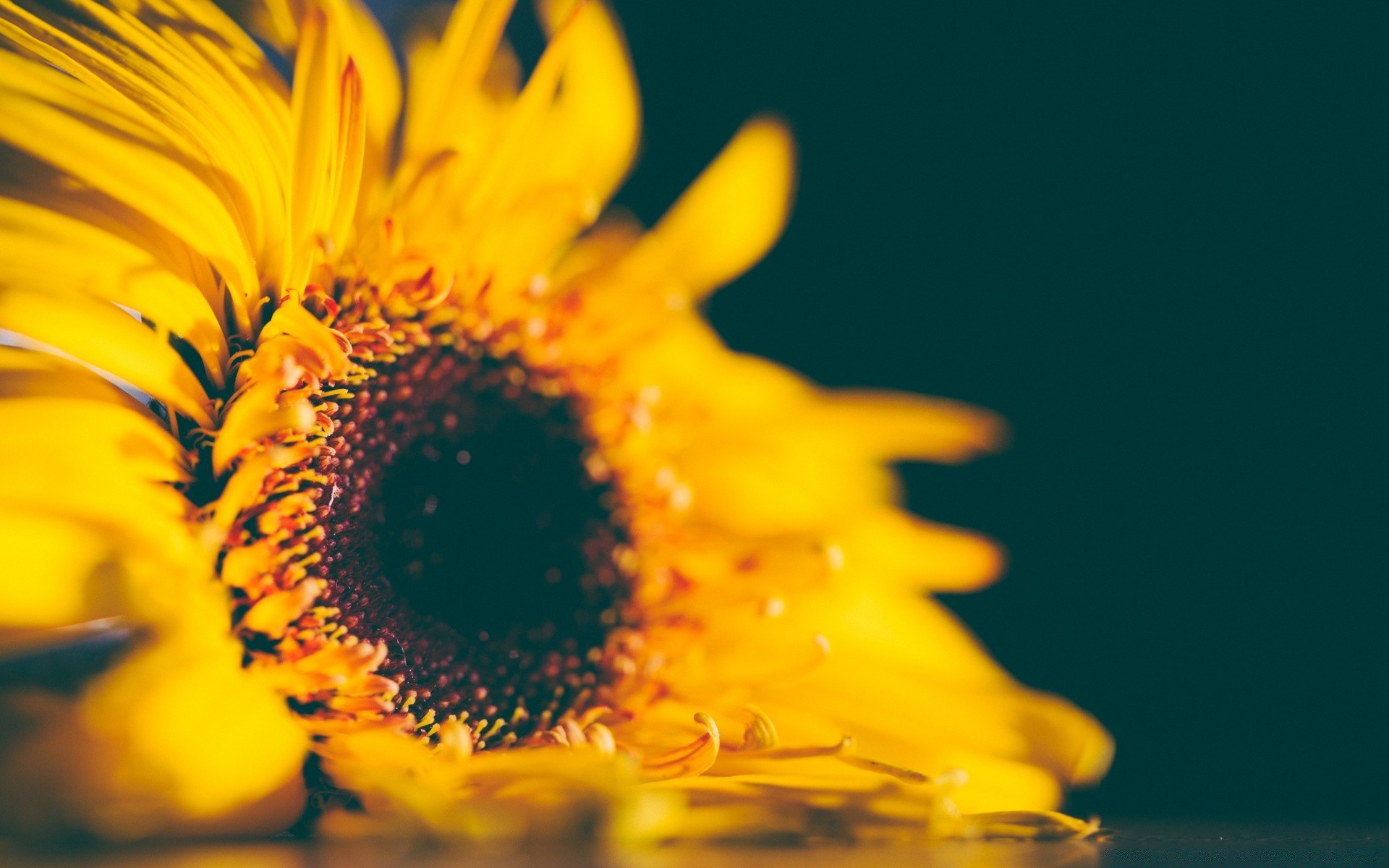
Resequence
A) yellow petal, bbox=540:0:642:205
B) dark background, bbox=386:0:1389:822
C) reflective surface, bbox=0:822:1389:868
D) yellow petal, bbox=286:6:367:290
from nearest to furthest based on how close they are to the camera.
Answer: reflective surface, bbox=0:822:1389:868 < yellow petal, bbox=286:6:367:290 < yellow petal, bbox=540:0:642:205 < dark background, bbox=386:0:1389:822

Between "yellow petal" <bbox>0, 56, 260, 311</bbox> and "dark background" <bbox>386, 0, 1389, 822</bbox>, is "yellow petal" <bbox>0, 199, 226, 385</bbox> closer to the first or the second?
"yellow petal" <bbox>0, 56, 260, 311</bbox>

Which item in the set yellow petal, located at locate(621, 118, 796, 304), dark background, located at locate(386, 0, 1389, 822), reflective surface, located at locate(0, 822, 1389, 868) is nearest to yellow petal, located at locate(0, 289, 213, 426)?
reflective surface, located at locate(0, 822, 1389, 868)

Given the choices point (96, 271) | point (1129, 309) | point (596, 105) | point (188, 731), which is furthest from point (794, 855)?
point (1129, 309)

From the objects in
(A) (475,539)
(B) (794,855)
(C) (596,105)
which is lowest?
(B) (794,855)

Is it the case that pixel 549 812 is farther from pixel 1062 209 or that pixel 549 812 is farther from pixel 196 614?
pixel 1062 209

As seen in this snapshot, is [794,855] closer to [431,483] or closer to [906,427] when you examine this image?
[431,483]

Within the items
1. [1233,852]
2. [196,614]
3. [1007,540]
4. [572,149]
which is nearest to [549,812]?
[196,614]
